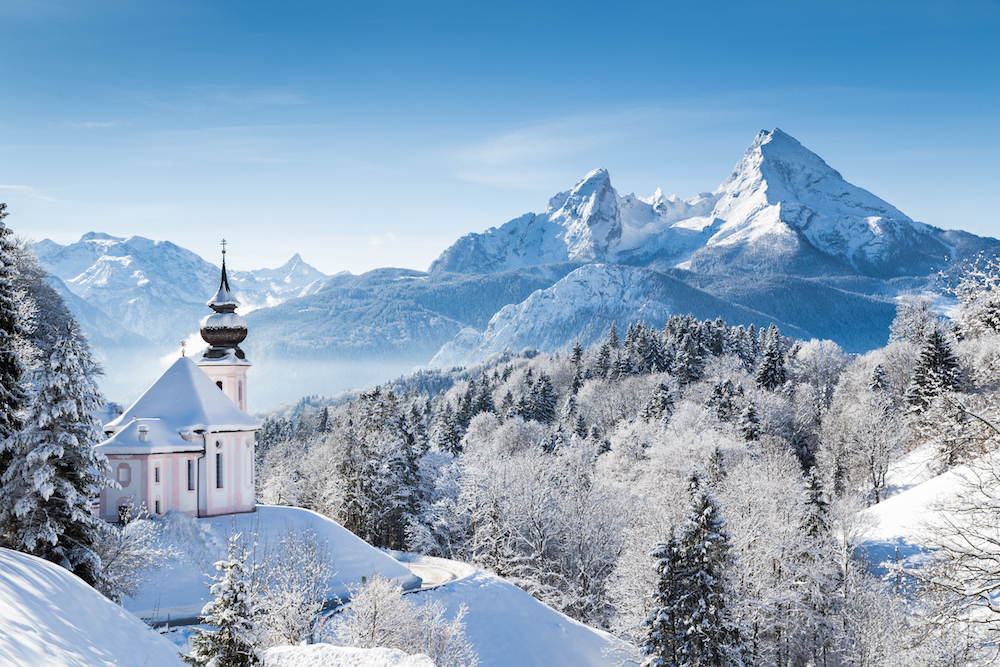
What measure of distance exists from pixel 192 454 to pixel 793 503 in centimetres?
3122

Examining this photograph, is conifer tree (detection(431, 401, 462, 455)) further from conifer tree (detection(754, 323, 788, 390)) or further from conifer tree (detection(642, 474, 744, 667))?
conifer tree (detection(642, 474, 744, 667))

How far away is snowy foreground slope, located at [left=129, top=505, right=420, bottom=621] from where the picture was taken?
1068 inches

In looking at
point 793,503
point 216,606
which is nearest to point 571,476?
point 793,503

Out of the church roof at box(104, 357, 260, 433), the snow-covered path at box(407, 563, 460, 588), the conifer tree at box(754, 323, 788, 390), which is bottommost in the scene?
the snow-covered path at box(407, 563, 460, 588)

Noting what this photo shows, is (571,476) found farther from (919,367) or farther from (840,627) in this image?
(919,367)

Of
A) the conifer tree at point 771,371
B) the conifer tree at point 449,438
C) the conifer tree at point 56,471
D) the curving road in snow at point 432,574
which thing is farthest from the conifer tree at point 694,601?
the conifer tree at point 771,371

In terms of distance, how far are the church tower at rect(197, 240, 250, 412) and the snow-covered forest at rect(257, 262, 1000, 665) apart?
10882 millimetres

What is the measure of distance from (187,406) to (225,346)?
29.7ft

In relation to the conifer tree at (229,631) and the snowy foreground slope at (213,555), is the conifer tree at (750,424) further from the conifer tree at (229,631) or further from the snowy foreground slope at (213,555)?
the conifer tree at (229,631)

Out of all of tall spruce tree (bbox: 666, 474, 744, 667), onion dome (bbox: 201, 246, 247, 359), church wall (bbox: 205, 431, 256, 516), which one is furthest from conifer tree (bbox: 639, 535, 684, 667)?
onion dome (bbox: 201, 246, 247, 359)

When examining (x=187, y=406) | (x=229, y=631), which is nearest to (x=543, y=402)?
(x=187, y=406)

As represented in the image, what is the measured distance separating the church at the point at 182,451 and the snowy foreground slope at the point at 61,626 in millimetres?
16065

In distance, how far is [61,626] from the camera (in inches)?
489

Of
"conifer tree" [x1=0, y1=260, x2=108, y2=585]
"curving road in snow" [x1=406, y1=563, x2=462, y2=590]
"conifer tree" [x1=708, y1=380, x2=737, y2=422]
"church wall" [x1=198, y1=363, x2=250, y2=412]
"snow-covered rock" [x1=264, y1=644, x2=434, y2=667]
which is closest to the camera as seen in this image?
"snow-covered rock" [x1=264, y1=644, x2=434, y2=667]
